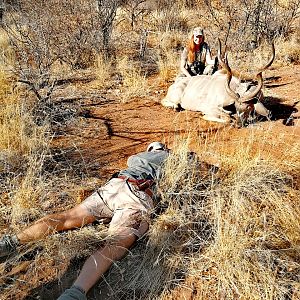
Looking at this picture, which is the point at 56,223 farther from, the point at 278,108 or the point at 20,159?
the point at 278,108

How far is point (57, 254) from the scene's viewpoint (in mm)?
2992

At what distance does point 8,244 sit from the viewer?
2918 mm

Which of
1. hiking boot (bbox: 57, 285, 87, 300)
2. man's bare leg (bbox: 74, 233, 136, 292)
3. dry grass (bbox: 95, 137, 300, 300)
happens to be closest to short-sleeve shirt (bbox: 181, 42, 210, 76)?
dry grass (bbox: 95, 137, 300, 300)

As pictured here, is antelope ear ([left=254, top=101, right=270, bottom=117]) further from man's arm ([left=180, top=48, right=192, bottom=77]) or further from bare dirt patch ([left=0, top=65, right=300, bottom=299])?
man's arm ([left=180, top=48, right=192, bottom=77])

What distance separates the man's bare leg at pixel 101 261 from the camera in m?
2.59

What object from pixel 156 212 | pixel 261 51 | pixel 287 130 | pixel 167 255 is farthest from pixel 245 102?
pixel 261 51

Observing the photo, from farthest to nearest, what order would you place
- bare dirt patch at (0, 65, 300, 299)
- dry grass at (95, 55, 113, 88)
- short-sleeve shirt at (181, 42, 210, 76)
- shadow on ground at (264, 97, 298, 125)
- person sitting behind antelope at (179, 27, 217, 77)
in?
dry grass at (95, 55, 113, 88) → short-sleeve shirt at (181, 42, 210, 76) → person sitting behind antelope at (179, 27, 217, 77) → shadow on ground at (264, 97, 298, 125) → bare dirt patch at (0, 65, 300, 299)

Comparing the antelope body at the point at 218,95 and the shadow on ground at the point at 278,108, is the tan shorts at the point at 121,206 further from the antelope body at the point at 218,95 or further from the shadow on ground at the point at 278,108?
the shadow on ground at the point at 278,108

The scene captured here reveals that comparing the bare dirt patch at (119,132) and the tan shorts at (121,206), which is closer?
the bare dirt patch at (119,132)

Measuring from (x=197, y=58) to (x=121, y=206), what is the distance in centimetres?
419

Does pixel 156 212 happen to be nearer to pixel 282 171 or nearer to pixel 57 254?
pixel 57 254

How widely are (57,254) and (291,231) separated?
166 cm

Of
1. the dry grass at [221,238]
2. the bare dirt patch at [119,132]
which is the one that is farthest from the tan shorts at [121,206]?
the bare dirt patch at [119,132]

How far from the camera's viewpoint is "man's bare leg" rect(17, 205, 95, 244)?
9.82 feet
